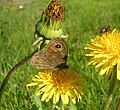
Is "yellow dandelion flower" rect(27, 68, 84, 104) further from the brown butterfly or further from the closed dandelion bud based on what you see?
the closed dandelion bud

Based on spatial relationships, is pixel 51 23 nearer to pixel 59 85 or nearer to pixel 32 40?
pixel 59 85

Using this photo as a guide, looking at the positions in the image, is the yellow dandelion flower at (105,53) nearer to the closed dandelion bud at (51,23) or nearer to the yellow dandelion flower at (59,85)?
the yellow dandelion flower at (59,85)

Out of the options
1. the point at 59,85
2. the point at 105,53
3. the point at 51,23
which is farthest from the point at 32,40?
the point at 105,53

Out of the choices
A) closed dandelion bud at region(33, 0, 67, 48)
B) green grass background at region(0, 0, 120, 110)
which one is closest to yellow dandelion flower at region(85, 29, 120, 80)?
green grass background at region(0, 0, 120, 110)

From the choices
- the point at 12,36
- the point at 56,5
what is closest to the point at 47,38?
the point at 56,5

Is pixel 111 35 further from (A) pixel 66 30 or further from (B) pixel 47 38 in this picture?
(A) pixel 66 30

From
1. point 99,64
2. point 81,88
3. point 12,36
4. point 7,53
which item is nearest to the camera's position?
point 99,64
